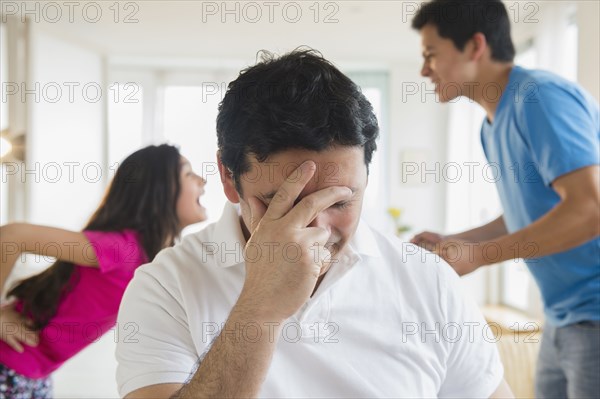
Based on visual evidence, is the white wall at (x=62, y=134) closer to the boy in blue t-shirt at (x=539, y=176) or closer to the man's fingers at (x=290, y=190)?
the boy in blue t-shirt at (x=539, y=176)

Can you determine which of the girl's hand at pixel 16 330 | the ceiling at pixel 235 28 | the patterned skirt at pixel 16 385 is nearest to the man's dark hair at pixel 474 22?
the girl's hand at pixel 16 330

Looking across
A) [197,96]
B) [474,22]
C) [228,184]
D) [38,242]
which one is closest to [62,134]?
[197,96]

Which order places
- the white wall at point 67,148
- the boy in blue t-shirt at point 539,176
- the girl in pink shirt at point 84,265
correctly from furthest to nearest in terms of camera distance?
the white wall at point 67,148, the girl in pink shirt at point 84,265, the boy in blue t-shirt at point 539,176

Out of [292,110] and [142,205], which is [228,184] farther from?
[142,205]

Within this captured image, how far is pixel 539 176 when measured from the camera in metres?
1.70

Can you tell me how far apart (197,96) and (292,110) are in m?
6.40

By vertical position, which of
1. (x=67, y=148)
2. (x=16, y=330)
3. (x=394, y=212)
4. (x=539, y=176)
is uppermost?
(x=67, y=148)

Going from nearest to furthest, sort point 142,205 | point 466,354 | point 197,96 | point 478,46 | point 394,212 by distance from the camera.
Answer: point 466,354
point 478,46
point 142,205
point 394,212
point 197,96

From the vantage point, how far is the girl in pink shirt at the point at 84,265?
203 cm

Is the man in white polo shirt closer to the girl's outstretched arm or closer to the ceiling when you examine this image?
the girl's outstretched arm

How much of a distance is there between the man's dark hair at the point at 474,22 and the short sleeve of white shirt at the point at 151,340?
1.25 m

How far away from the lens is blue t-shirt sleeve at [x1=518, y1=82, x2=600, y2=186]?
157 cm

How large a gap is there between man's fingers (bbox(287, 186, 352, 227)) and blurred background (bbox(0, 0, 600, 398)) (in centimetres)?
235

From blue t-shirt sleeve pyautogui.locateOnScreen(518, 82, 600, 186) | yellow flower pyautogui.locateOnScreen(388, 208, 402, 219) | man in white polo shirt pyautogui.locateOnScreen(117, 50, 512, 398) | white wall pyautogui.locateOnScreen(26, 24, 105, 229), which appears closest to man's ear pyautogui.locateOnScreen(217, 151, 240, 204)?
man in white polo shirt pyautogui.locateOnScreen(117, 50, 512, 398)
